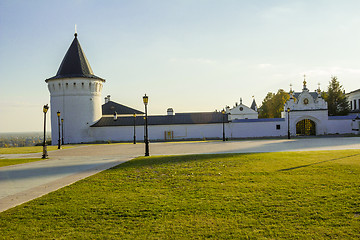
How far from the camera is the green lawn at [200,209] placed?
15.1 feet

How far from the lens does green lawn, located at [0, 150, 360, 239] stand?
460 cm

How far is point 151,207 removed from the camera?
576 cm

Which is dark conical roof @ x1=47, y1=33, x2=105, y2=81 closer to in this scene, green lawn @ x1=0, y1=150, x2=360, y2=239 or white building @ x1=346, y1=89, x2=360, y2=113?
green lawn @ x1=0, y1=150, x2=360, y2=239

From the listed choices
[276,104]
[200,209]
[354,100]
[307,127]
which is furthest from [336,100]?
[200,209]

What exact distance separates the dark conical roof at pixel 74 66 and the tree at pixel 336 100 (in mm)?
43368

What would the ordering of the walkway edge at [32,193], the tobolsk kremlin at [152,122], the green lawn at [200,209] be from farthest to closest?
the tobolsk kremlin at [152,122] → the walkway edge at [32,193] → the green lawn at [200,209]

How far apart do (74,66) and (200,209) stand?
39.9m

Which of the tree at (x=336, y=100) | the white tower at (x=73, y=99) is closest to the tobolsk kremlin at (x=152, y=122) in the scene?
the white tower at (x=73, y=99)

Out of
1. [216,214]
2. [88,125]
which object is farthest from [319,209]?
[88,125]

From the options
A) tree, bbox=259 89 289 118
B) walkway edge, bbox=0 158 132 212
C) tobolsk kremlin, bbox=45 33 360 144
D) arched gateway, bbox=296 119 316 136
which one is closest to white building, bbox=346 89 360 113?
tree, bbox=259 89 289 118

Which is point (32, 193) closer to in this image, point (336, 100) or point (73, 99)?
point (73, 99)

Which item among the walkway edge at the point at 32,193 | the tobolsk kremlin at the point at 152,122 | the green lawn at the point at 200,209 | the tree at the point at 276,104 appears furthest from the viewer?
the tree at the point at 276,104

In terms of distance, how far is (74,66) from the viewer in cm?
4103

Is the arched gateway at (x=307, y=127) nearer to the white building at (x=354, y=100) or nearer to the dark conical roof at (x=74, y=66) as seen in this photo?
the white building at (x=354, y=100)
